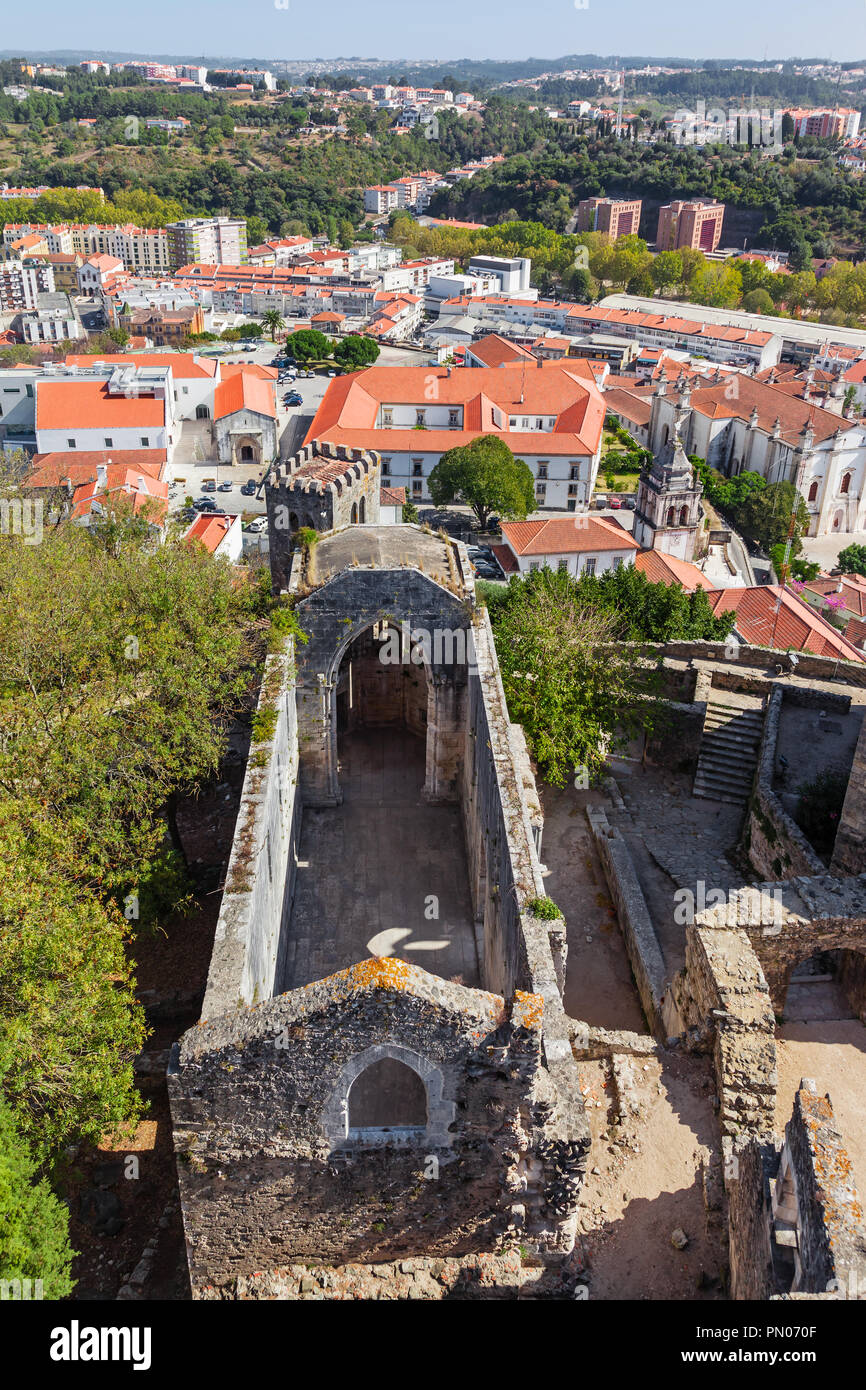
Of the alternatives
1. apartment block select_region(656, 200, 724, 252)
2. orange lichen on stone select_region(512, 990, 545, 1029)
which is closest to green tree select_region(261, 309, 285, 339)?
apartment block select_region(656, 200, 724, 252)

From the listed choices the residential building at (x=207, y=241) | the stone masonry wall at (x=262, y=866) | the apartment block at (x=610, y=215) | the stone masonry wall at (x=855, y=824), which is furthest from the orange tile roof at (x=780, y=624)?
the apartment block at (x=610, y=215)

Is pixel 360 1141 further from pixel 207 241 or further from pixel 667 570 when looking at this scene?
pixel 207 241

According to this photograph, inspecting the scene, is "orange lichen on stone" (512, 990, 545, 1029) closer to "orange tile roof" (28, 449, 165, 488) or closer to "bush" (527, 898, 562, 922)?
"bush" (527, 898, 562, 922)

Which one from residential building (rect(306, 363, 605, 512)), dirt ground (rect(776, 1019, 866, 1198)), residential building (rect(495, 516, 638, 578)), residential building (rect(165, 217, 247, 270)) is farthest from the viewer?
residential building (rect(165, 217, 247, 270))

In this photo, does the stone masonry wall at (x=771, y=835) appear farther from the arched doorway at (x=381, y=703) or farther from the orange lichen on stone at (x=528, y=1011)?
the orange lichen on stone at (x=528, y=1011)
